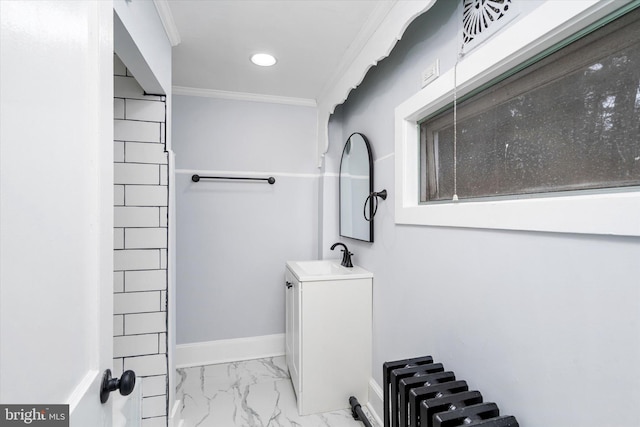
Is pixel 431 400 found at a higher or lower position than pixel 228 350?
higher

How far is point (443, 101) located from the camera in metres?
1.25

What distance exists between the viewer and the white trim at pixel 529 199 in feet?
2.19

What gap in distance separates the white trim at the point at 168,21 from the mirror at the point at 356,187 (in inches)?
48.7

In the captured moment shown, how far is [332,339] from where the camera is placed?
1793 mm

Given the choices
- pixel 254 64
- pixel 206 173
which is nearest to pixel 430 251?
pixel 254 64

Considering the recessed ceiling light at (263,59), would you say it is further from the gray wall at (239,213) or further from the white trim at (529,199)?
the white trim at (529,199)

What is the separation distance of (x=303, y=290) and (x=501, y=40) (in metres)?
1.46

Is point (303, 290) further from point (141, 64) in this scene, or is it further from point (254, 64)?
point (254, 64)

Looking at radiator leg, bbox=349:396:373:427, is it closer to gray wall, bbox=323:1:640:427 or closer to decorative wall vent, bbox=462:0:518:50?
gray wall, bbox=323:1:640:427

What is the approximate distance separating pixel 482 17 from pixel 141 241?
179cm

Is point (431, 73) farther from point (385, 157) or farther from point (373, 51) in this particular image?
point (385, 157)

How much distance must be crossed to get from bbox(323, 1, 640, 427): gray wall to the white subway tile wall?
1.23 m

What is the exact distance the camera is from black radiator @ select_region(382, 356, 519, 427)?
0.88m

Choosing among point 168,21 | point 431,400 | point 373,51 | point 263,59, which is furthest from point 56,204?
point 263,59
